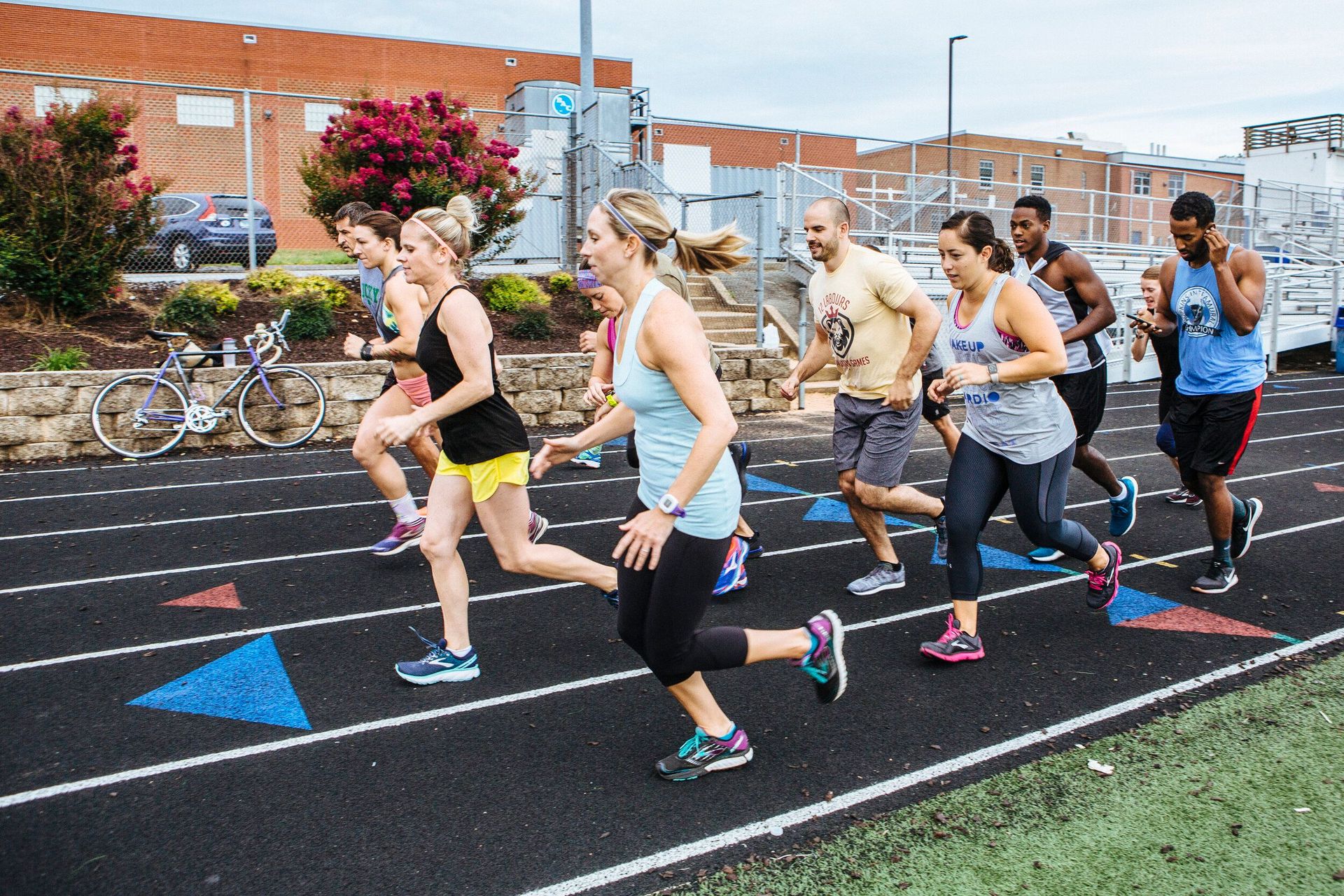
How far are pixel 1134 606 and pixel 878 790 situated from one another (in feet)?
8.48

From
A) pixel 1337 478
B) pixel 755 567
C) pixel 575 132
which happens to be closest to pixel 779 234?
pixel 575 132

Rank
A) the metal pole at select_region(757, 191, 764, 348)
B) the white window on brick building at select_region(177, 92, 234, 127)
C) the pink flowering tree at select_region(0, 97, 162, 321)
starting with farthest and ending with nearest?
the white window on brick building at select_region(177, 92, 234, 127)
the metal pole at select_region(757, 191, 764, 348)
the pink flowering tree at select_region(0, 97, 162, 321)

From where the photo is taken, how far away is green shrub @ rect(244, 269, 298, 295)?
479 inches

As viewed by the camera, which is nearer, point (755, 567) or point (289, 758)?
point (289, 758)

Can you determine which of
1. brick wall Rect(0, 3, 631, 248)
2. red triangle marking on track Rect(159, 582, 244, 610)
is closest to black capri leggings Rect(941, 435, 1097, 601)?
red triangle marking on track Rect(159, 582, 244, 610)

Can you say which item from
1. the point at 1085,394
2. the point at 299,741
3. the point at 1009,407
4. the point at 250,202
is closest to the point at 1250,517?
the point at 1085,394

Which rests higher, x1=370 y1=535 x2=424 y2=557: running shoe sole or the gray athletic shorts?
the gray athletic shorts

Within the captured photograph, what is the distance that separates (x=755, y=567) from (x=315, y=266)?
10.2 metres

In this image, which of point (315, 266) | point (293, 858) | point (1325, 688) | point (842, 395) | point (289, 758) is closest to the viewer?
point (293, 858)

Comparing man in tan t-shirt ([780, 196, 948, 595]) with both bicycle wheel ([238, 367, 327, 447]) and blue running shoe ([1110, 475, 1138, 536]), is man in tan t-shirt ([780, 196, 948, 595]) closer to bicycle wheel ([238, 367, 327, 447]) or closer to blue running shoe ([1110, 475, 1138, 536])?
blue running shoe ([1110, 475, 1138, 536])

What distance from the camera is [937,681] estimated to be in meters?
4.20

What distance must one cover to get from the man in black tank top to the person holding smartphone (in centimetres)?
34

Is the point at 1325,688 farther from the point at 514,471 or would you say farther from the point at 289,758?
the point at 289,758

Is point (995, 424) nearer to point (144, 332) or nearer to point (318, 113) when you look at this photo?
point (144, 332)
